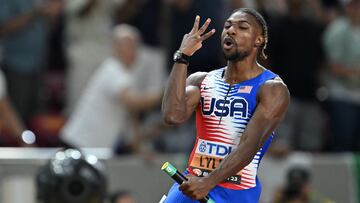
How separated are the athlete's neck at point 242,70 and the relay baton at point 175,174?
0.78 m

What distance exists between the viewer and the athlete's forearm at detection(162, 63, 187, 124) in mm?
6453

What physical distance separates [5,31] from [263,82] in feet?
A: 19.6

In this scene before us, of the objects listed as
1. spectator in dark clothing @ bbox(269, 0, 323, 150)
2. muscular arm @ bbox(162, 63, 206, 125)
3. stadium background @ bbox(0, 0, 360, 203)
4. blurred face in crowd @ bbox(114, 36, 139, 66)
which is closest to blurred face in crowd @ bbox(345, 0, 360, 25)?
stadium background @ bbox(0, 0, 360, 203)

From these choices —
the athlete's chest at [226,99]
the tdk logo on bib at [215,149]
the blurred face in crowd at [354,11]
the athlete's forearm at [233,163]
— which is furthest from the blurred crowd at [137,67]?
the athlete's forearm at [233,163]

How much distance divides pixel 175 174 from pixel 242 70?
887 mm

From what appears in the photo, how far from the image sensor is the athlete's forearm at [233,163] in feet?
20.6

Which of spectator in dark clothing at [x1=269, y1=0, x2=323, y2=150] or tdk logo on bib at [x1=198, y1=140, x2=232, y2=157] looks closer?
tdk logo on bib at [x1=198, y1=140, x2=232, y2=157]

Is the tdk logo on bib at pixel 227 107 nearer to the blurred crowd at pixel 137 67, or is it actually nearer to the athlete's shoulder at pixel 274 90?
the athlete's shoulder at pixel 274 90

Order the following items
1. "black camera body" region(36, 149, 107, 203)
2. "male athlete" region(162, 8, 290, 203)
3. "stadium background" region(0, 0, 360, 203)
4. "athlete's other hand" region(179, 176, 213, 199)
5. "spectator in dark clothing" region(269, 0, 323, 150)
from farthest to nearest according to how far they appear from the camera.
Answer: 1. "spectator in dark clothing" region(269, 0, 323, 150)
2. "stadium background" region(0, 0, 360, 203)
3. "male athlete" region(162, 8, 290, 203)
4. "athlete's other hand" region(179, 176, 213, 199)
5. "black camera body" region(36, 149, 107, 203)

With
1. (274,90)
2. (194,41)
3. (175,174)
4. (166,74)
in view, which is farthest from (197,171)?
(166,74)

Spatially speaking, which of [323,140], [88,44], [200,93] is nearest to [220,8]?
[88,44]

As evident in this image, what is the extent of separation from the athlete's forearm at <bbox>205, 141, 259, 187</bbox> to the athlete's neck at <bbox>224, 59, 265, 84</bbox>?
19.3 inches

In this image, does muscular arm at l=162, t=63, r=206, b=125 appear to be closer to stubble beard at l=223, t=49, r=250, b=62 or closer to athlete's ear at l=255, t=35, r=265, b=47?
stubble beard at l=223, t=49, r=250, b=62

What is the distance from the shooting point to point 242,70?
21.7 feet
